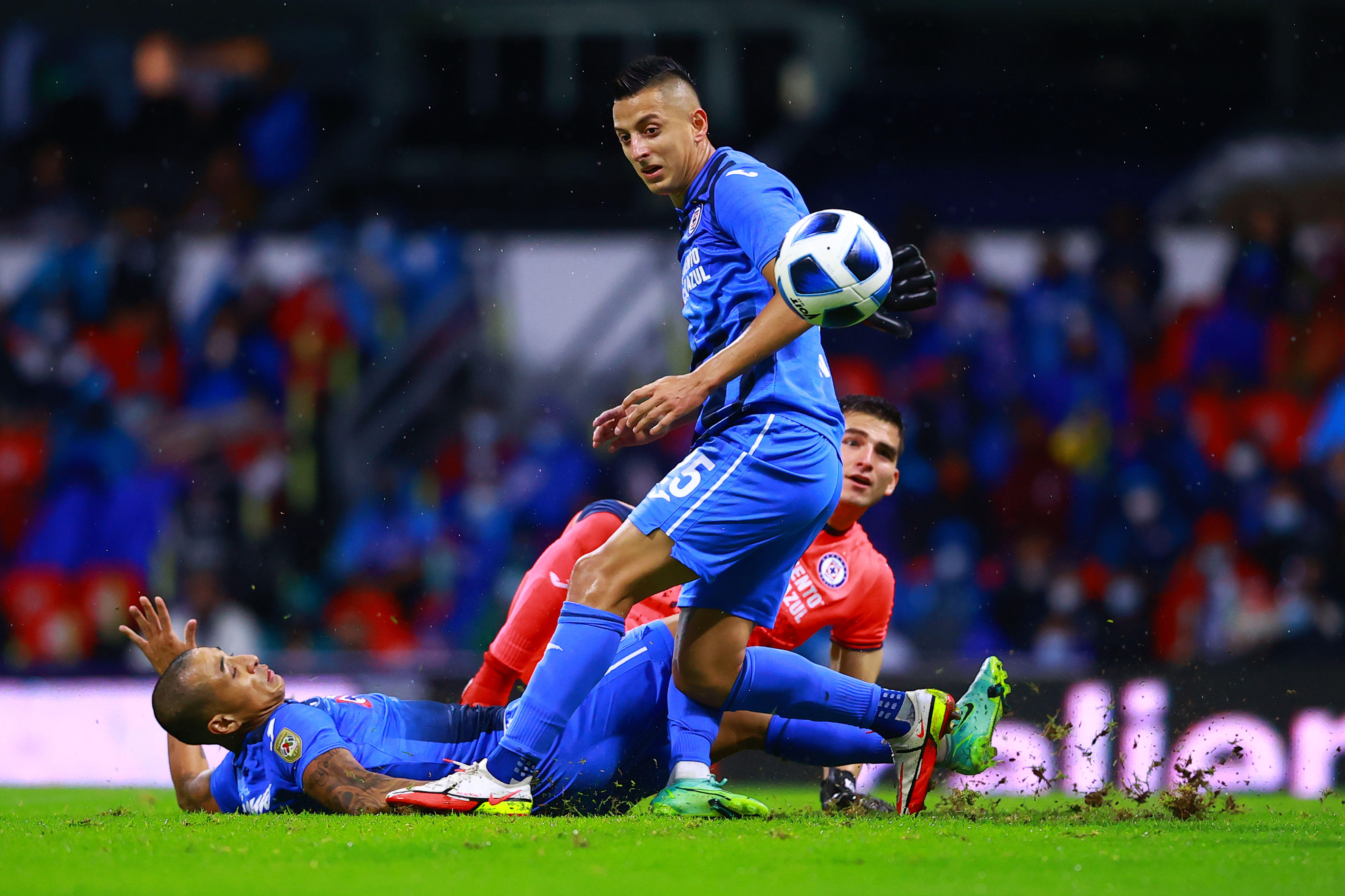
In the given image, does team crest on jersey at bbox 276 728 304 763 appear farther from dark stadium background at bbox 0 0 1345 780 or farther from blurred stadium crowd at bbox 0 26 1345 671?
blurred stadium crowd at bbox 0 26 1345 671

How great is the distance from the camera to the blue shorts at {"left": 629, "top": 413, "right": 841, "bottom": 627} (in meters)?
3.52

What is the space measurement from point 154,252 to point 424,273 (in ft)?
6.88

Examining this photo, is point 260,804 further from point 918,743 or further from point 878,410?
point 878,410

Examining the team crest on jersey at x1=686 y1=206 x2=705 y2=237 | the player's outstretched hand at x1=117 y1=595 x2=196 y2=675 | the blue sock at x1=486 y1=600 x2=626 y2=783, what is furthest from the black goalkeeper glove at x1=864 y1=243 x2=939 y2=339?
the player's outstretched hand at x1=117 y1=595 x2=196 y2=675

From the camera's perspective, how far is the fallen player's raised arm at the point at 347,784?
3701 mm

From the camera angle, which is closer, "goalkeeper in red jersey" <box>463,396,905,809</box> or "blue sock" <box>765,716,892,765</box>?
"blue sock" <box>765,716,892,765</box>

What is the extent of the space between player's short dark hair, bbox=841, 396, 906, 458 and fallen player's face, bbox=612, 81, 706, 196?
5.24 feet

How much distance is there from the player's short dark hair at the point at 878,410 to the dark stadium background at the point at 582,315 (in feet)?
6.66

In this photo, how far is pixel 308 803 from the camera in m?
3.99

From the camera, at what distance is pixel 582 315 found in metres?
10.9

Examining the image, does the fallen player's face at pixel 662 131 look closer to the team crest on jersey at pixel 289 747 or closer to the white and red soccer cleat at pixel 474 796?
the white and red soccer cleat at pixel 474 796

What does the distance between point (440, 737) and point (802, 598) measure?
1.46 meters

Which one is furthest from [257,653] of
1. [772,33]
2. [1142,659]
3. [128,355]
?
[772,33]

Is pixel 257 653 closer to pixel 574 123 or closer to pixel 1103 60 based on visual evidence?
pixel 574 123
